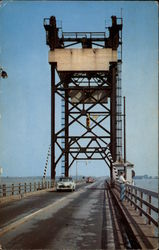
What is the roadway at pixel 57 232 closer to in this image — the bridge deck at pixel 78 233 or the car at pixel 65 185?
the bridge deck at pixel 78 233

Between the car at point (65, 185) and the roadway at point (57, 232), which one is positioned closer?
the roadway at point (57, 232)

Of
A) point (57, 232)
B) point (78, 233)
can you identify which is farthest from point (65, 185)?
point (78, 233)

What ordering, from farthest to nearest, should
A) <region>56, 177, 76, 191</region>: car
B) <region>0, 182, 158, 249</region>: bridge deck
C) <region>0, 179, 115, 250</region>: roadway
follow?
<region>56, 177, 76, 191</region>: car → <region>0, 179, 115, 250</region>: roadway → <region>0, 182, 158, 249</region>: bridge deck

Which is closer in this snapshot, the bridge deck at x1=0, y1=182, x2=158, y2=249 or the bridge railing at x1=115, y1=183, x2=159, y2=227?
the bridge railing at x1=115, y1=183, x2=159, y2=227

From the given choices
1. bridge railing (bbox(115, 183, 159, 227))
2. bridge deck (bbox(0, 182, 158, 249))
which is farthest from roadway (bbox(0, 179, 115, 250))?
bridge railing (bbox(115, 183, 159, 227))

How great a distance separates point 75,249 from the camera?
332 inches

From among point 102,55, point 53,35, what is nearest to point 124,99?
Answer: point 102,55

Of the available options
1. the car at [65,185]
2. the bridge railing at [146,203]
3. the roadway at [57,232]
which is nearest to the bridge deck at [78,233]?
the roadway at [57,232]

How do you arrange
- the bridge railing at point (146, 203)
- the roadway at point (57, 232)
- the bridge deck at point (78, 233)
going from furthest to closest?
the roadway at point (57, 232)
the bridge deck at point (78, 233)
the bridge railing at point (146, 203)

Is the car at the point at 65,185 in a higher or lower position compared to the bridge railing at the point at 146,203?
lower

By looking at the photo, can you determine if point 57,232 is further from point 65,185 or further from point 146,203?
point 65,185

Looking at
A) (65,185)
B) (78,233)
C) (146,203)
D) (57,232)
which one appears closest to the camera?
(146,203)

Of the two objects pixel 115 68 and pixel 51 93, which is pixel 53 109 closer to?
pixel 51 93

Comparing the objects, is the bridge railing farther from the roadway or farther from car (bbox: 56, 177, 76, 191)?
car (bbox: 56, 177, 76, 191)
